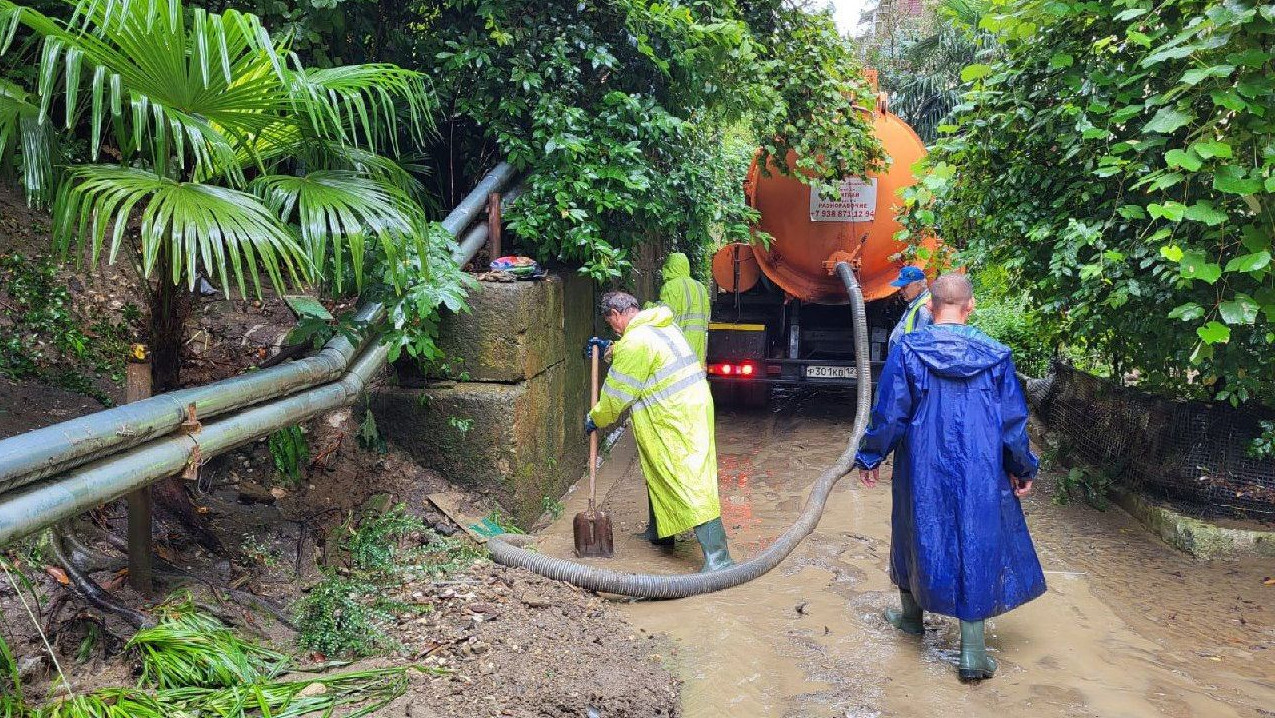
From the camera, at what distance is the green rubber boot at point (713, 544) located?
466 cm

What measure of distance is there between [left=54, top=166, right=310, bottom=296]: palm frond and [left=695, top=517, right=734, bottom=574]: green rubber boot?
8.02 ft

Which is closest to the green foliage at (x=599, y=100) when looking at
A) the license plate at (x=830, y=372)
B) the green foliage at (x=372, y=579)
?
the green foliage at (x=372, y=579)

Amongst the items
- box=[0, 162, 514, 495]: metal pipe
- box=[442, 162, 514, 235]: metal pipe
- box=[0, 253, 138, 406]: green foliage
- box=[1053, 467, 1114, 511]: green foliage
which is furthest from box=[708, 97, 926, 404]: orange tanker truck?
box=[0, 253, 138, 406]: green foliage

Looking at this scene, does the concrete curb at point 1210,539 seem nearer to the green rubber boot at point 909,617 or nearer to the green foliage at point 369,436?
the green rubber boot at point 909,617

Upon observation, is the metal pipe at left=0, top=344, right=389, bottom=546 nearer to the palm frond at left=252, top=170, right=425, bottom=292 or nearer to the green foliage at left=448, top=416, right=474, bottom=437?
the palm frond at left=252, top=170, right=425, bottom=292

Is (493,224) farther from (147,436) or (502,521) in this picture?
(147,436)

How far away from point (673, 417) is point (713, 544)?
67cm

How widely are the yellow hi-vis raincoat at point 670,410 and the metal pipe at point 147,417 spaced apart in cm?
Result: 124

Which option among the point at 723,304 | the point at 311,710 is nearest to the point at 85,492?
the point at 311,710

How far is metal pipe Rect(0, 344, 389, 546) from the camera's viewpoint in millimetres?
2256

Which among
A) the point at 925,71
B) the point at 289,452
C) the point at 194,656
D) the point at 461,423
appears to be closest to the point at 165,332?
the point at 194,656

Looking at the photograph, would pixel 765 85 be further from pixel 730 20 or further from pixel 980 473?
pixel 980 473

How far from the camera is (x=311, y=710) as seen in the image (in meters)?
2.73

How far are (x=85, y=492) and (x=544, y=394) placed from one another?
3.12 meters
